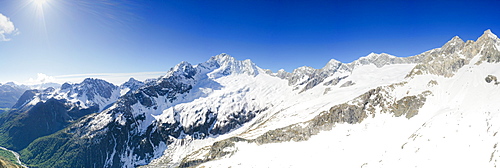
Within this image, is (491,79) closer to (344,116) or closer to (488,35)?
(488,35)

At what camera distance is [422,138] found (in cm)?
5444

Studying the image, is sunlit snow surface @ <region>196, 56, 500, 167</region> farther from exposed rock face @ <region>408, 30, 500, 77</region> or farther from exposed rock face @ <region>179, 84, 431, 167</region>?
exposed rock face @ <region>179, 84, 431, 167</region>

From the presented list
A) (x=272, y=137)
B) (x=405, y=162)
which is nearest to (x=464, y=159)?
(x=405, y=162)

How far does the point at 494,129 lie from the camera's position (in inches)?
1748

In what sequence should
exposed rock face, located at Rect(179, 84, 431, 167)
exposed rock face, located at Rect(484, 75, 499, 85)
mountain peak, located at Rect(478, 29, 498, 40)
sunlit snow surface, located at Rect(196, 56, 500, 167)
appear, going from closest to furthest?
sunlit snow surface, located at Rect(196, 56, 500, 167) < exposed rock face, located at Rect(484, 75, 499, 85) < exposed rock face, located at Rect(179, 84, 431, 167) < mountain peak, located at Rect(478, 29, 498, 40)

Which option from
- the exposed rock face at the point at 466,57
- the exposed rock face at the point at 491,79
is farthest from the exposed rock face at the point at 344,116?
the exposed rock face at the point at 466,57

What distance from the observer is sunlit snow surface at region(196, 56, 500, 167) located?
44.0 meters

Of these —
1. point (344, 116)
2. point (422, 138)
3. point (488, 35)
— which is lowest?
point (422, 138)

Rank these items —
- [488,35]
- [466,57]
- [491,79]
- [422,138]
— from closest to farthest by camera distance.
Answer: [422,138], [491,79], [488,35], [466,57]

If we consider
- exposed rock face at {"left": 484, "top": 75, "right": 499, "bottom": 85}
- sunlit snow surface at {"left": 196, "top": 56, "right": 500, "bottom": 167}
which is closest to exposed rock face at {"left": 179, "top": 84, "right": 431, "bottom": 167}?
sunlit snow surface at {"left": 196, "top": 56, "right": 500, "bottom": 167}

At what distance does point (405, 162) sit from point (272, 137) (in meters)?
60.5

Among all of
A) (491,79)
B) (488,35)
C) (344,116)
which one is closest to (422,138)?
(344,116)

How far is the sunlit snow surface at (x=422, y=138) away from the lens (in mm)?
43987

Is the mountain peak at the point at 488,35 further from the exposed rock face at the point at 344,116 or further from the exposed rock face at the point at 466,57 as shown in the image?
the exposed rock face at the point at 344,116
